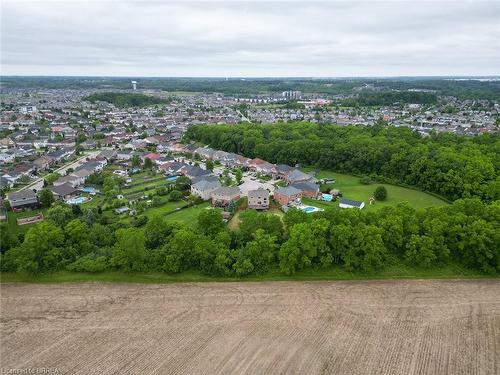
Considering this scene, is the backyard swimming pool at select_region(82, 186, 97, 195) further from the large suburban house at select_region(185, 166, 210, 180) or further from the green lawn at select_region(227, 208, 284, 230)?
the green lawn at select_region(227, 208, 284, 230)

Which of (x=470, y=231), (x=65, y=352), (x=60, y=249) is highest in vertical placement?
(x=470, y=231)

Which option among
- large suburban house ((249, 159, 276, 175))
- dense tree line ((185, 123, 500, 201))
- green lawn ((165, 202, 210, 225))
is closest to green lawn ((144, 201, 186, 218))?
green lawn ((165, 202, 210, 225))

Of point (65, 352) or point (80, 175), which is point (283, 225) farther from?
point (80, 175)

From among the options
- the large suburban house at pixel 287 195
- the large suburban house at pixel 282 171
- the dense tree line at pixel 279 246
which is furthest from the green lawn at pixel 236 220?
the large suburban house at pixel 282 171

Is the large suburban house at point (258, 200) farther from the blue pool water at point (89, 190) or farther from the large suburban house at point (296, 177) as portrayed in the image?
the blue pool water at point (89, 190)

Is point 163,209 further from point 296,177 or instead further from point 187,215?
point 296,177

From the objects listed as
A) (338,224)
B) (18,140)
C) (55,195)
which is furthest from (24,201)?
(18,140)

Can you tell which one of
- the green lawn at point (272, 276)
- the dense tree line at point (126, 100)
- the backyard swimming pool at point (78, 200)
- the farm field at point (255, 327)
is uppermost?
the dense tree line at point (126, 100)
